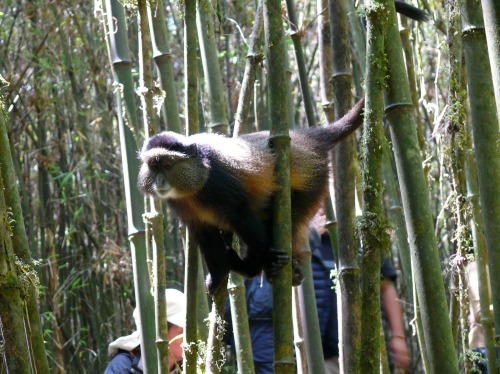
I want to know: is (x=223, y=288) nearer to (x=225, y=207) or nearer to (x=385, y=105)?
(x=225, y=207)

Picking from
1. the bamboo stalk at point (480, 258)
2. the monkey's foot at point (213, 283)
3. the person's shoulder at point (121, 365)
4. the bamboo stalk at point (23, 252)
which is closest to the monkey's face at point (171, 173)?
the monkey's foot at point (213, 283)

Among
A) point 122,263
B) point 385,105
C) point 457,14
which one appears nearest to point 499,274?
point 385,105

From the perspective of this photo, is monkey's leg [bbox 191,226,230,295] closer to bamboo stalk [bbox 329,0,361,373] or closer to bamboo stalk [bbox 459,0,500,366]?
bamboo stalk [bbox 329,0,361,373]

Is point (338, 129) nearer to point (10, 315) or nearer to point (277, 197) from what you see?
point (277, 197)

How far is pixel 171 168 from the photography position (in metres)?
3.49

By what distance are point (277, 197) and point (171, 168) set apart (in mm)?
1245

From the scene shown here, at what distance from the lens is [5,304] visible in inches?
72.0

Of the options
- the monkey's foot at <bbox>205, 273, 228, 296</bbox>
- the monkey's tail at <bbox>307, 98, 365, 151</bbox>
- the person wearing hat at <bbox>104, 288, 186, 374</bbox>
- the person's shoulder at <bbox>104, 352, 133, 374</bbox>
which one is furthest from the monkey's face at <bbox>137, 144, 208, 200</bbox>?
the person's shoulder at <bbox>104, 352, 133, 374</bbox>

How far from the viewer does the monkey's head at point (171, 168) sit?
3.39 meters

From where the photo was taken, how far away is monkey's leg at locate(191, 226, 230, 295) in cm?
340

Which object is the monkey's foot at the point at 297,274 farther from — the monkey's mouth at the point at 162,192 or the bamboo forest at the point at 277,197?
the monkey's mouth at the point at 162,192

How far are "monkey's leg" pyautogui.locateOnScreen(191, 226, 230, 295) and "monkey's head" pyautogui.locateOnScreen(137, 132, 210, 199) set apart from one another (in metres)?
0.21

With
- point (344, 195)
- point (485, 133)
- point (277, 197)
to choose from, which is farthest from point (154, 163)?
point (485, 133)

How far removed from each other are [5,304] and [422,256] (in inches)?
45.0
